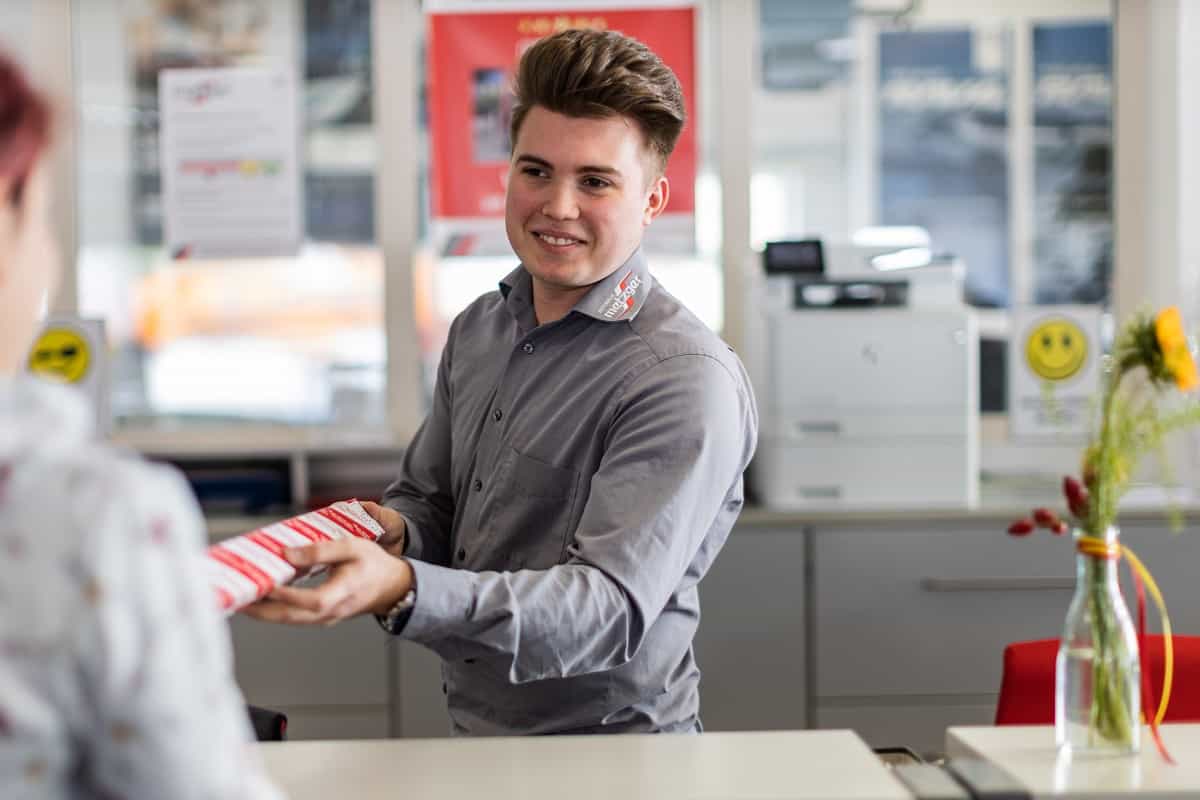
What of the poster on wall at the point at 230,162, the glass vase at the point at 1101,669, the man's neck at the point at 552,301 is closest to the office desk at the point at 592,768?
the glass vase at the point at 1101,669

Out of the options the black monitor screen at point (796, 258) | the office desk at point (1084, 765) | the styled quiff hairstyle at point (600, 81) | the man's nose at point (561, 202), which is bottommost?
the office desk at point (1084, 765)

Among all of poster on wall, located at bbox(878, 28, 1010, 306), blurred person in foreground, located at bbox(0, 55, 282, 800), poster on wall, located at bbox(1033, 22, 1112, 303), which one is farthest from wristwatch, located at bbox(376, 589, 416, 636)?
poster on wall, located at bbox(1033, 22, 1112, 303)

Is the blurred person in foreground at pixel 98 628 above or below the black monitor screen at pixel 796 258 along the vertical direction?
below

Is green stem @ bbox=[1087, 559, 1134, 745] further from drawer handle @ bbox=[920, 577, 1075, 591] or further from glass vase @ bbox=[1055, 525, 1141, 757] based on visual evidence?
drawer handle @ bbox=[920, 577, 1075, 591]

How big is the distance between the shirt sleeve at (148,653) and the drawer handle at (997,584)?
2666 millimetres

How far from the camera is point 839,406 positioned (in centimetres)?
322

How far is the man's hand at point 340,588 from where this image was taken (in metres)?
1.26

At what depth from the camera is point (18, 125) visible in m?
0.76

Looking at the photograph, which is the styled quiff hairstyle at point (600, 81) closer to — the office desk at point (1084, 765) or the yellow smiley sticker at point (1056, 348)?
the office desk at point (1084, 765)

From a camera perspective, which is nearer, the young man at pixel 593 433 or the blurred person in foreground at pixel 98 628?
the blurred person in foreground at pixel 98 628

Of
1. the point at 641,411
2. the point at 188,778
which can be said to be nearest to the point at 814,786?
the point at 641,411

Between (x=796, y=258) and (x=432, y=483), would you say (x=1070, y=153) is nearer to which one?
(x=796, y=258)

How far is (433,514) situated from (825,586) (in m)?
1.47

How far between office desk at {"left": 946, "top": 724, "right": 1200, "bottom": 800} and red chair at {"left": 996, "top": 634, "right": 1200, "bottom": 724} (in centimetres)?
28
